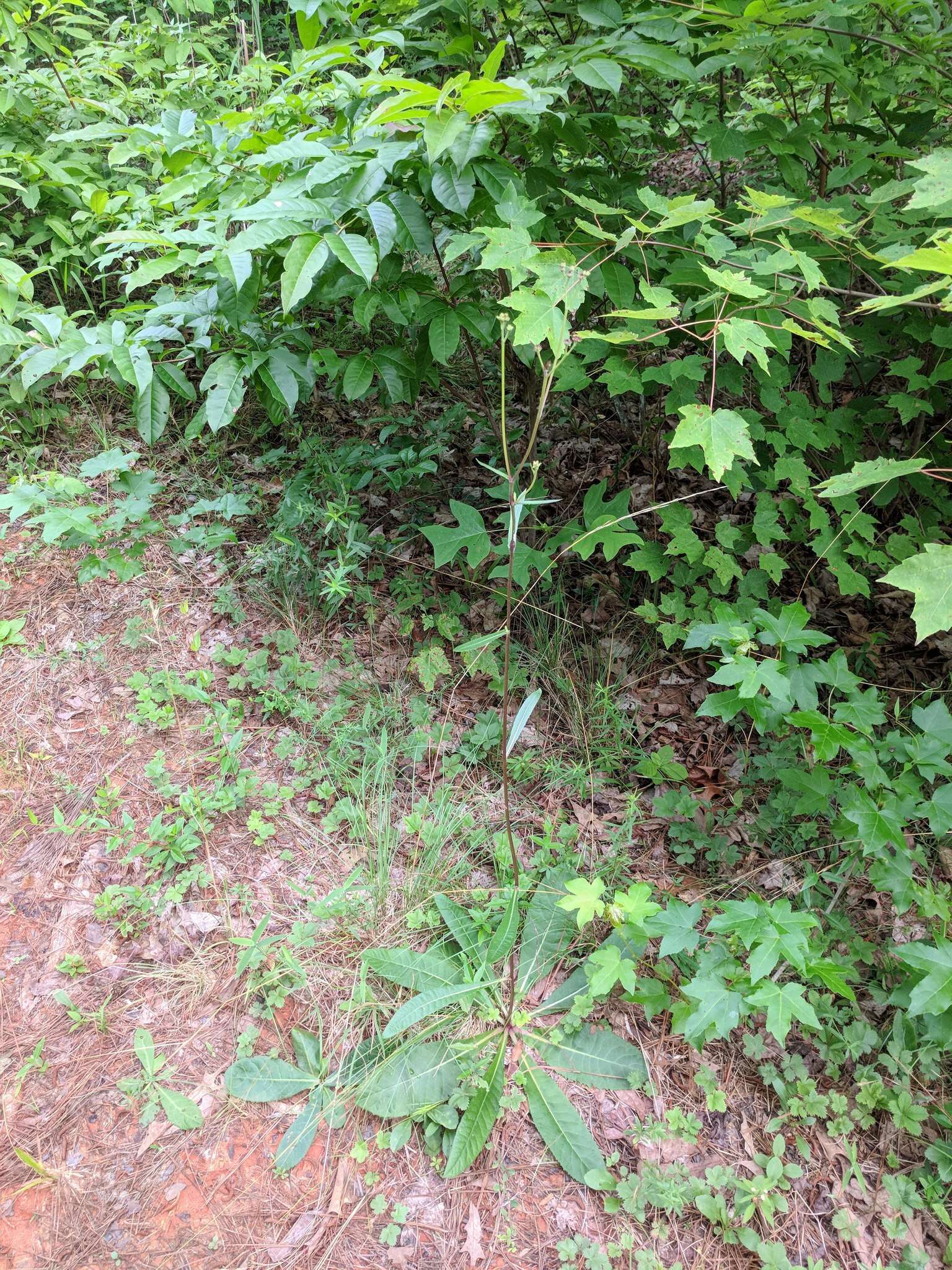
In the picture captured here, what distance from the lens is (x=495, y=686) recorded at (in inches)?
103

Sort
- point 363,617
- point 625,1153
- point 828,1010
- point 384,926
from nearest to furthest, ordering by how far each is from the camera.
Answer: point 625,1153, point 828,1010, point 384,926, point 363,617

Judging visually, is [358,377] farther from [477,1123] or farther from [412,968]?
[477,1123]

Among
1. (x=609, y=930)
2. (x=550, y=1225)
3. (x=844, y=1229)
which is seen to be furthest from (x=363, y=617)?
(x=844, y=1229)

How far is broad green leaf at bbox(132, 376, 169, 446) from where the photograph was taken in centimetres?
226

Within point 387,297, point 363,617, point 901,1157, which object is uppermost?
point 387,297

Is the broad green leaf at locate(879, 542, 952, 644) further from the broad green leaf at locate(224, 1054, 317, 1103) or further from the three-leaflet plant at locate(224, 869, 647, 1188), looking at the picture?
the broad green leaf at locate(224, 1054, 317, 1103)

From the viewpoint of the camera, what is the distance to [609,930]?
2.00m

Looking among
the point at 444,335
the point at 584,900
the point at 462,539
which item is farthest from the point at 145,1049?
the point at 444,335

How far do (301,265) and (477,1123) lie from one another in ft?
6.44

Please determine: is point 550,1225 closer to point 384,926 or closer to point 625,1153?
point 625,1153

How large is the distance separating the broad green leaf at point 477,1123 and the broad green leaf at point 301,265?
1805 mm

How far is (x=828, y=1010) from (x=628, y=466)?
2.17 m

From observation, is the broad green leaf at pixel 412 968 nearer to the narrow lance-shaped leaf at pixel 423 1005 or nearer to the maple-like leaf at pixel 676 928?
the narrow lance-shaped leaf at pixel 423 1005

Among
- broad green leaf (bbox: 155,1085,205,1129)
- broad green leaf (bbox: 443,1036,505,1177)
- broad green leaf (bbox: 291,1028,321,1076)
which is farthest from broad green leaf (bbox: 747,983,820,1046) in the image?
broad green leaf (bbox: 155,1085,205,1129)
